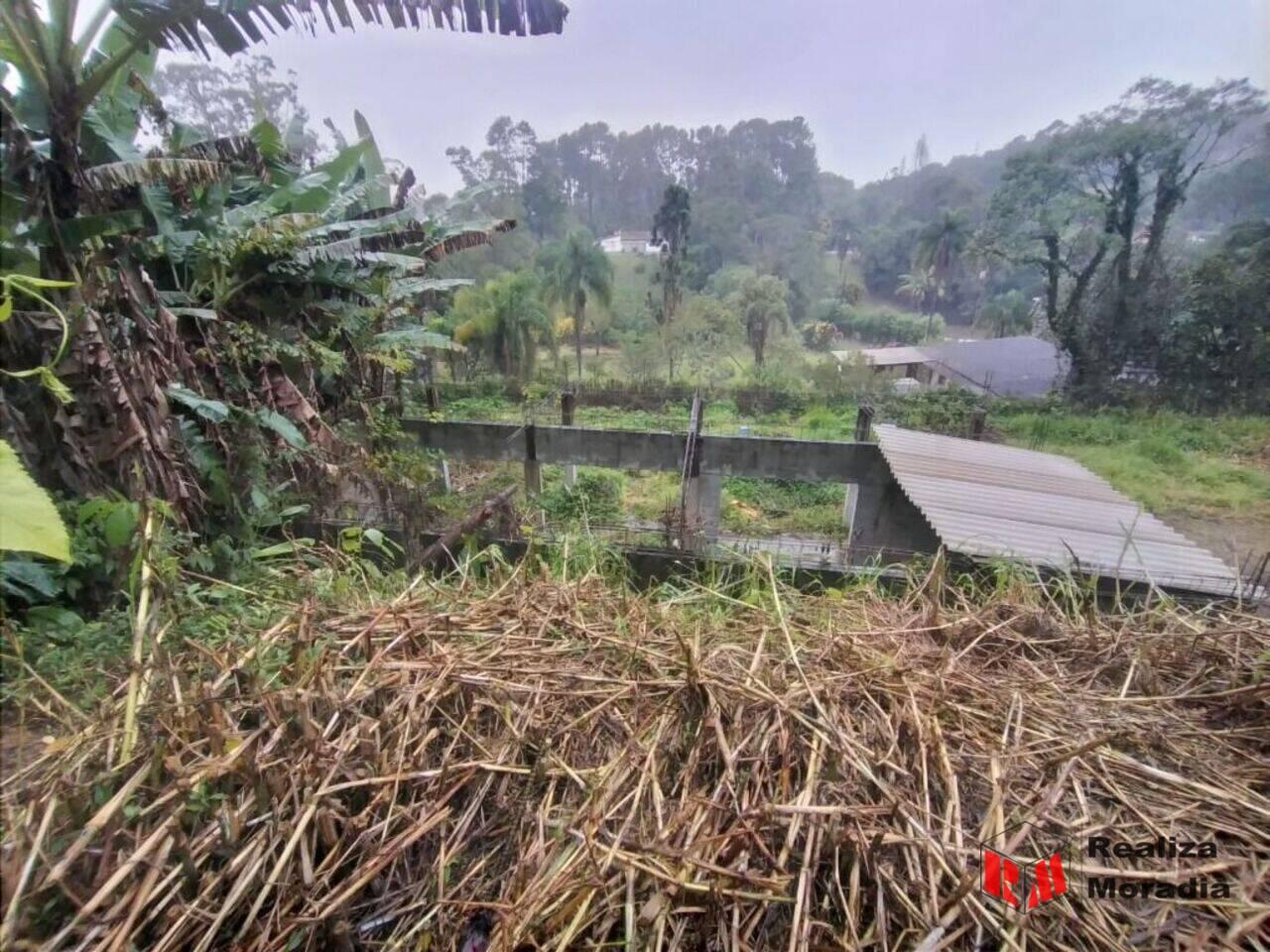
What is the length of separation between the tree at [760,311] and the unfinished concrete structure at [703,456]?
7.02 meters

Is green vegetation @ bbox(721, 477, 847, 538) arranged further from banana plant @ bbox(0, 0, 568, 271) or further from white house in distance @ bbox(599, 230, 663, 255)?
white house in distance @ bbox(599, 230, 663, 255)

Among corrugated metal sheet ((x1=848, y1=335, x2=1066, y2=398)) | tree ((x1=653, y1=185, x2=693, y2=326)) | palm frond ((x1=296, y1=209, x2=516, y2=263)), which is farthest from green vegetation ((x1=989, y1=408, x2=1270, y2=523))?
tree ((x1=653, y1=185, x2=693, y2=326))

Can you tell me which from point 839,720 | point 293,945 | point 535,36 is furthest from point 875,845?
point 535,36

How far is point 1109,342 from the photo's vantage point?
690cm

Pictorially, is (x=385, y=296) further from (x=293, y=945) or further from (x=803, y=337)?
(x=803, y=337)

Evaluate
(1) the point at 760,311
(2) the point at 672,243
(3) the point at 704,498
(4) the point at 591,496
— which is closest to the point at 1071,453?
(3) the point at 704,498

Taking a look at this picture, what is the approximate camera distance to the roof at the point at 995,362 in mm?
7582

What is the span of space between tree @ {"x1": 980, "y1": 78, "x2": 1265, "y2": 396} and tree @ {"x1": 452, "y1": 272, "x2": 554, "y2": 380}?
7202 mm

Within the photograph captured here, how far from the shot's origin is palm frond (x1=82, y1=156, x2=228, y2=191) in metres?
1.24

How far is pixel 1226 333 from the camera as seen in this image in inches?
209

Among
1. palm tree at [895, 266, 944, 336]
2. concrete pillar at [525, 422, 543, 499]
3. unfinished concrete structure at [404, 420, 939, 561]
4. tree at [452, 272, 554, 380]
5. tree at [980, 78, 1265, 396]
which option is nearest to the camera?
unfinished concrete structure at [404, 420, 939, 561]

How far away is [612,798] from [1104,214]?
940 cm

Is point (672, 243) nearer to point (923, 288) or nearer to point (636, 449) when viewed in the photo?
point (923, 288)

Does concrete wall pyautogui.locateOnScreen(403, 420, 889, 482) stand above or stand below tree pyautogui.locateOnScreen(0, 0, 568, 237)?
below
